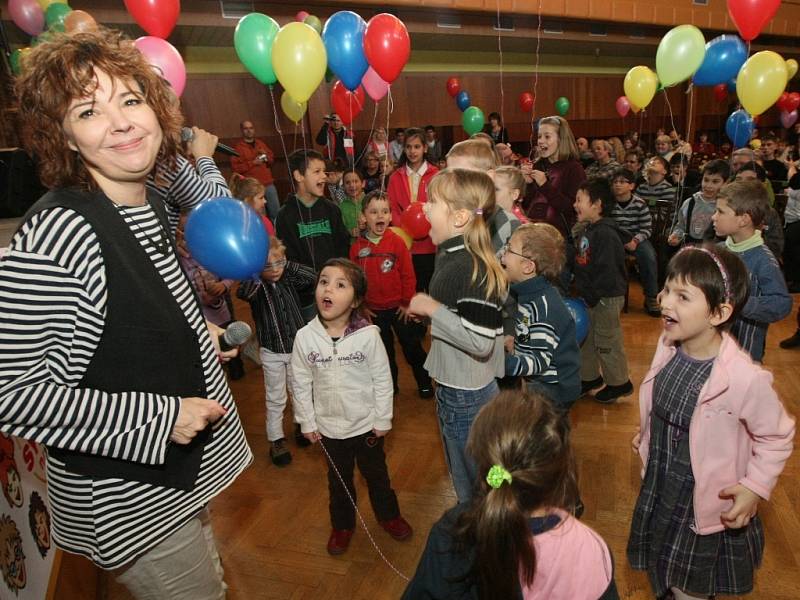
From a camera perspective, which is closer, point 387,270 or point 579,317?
point 579,317

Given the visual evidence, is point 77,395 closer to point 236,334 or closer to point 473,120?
point 236,334

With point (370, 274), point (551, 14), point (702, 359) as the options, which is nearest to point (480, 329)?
point (702, 359)

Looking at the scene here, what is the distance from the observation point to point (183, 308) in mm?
1023

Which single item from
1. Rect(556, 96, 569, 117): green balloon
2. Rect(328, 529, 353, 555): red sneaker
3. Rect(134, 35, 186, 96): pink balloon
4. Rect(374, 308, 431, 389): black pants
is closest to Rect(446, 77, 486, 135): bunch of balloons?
Rect(556, 96, 569, 117): green balloon

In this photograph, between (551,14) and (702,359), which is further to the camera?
(551,14)

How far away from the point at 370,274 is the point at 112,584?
1.80 m

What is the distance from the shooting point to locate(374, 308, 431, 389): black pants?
9.73 ft

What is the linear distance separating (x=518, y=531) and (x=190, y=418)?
62 centimetres

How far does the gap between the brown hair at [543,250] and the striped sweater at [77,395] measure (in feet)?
4.36

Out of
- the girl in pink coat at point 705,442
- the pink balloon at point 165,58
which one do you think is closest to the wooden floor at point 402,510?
the girl in pink coat at point 705,442

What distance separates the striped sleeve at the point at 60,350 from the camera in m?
0.81

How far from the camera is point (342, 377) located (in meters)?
1.85

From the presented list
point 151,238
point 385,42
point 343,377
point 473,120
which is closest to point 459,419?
point 343,377

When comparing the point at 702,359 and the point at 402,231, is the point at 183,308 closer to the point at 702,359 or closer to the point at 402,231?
the point at 702,359
